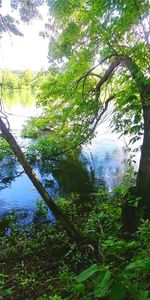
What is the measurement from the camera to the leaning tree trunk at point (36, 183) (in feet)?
18.4

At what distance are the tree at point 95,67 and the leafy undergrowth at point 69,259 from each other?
1.36 metres

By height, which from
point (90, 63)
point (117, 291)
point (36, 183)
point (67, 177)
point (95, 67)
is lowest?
point (117, 291)

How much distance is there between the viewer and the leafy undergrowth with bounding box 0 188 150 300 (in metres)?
2.84

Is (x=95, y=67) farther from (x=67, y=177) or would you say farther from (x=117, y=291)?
(x=67, y=177)

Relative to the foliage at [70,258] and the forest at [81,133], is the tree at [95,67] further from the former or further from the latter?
the foliage at [70,258]

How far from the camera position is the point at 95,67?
6.23m

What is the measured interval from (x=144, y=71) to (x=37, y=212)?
624cm

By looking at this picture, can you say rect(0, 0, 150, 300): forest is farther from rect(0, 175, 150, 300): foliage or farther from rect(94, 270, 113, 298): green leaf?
rect(94, 270, 113, 298): green leaf

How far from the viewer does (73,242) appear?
6.08m

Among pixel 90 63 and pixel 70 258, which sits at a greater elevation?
pixel 90 63

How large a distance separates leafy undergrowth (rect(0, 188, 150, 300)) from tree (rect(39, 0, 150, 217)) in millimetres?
1364

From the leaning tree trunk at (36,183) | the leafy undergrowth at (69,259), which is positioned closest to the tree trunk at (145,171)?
the leafy undergrowth at (69,259)

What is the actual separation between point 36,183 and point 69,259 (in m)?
1.77

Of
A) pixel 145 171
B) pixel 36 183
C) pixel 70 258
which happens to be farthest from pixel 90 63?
pixel 70 258
